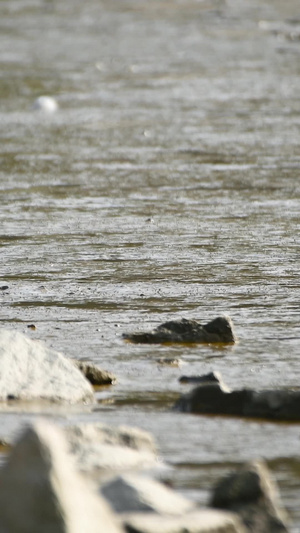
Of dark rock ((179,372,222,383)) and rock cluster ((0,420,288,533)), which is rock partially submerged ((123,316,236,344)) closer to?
dark rock ((179,372,222,383))

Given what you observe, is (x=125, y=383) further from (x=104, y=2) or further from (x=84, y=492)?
(x=104, y=2)

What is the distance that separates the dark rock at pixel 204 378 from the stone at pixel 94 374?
266mm

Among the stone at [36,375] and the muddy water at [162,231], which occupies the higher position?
the stone at [36,375]

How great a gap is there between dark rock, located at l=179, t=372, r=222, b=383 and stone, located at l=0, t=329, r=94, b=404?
1.27ft

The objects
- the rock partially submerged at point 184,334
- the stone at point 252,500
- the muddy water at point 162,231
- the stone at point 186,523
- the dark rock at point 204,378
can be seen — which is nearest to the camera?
the stone at point 186,523

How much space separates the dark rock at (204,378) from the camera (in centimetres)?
485

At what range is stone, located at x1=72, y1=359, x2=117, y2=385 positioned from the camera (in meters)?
4.96

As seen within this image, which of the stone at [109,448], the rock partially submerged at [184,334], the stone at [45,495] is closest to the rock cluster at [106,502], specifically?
the stone at [45,495]

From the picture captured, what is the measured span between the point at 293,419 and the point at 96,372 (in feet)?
2.77

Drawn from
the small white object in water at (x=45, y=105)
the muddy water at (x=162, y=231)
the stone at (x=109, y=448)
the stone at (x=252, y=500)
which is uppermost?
the stone at (x=252, y=500)

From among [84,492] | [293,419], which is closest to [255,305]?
[293,419]

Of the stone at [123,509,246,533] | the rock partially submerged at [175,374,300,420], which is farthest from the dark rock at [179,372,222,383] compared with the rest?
the stone at [123,509,246,533]

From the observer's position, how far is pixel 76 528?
9.61 ft

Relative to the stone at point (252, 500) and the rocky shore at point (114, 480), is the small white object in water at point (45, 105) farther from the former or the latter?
the stone at point (252, 500)
